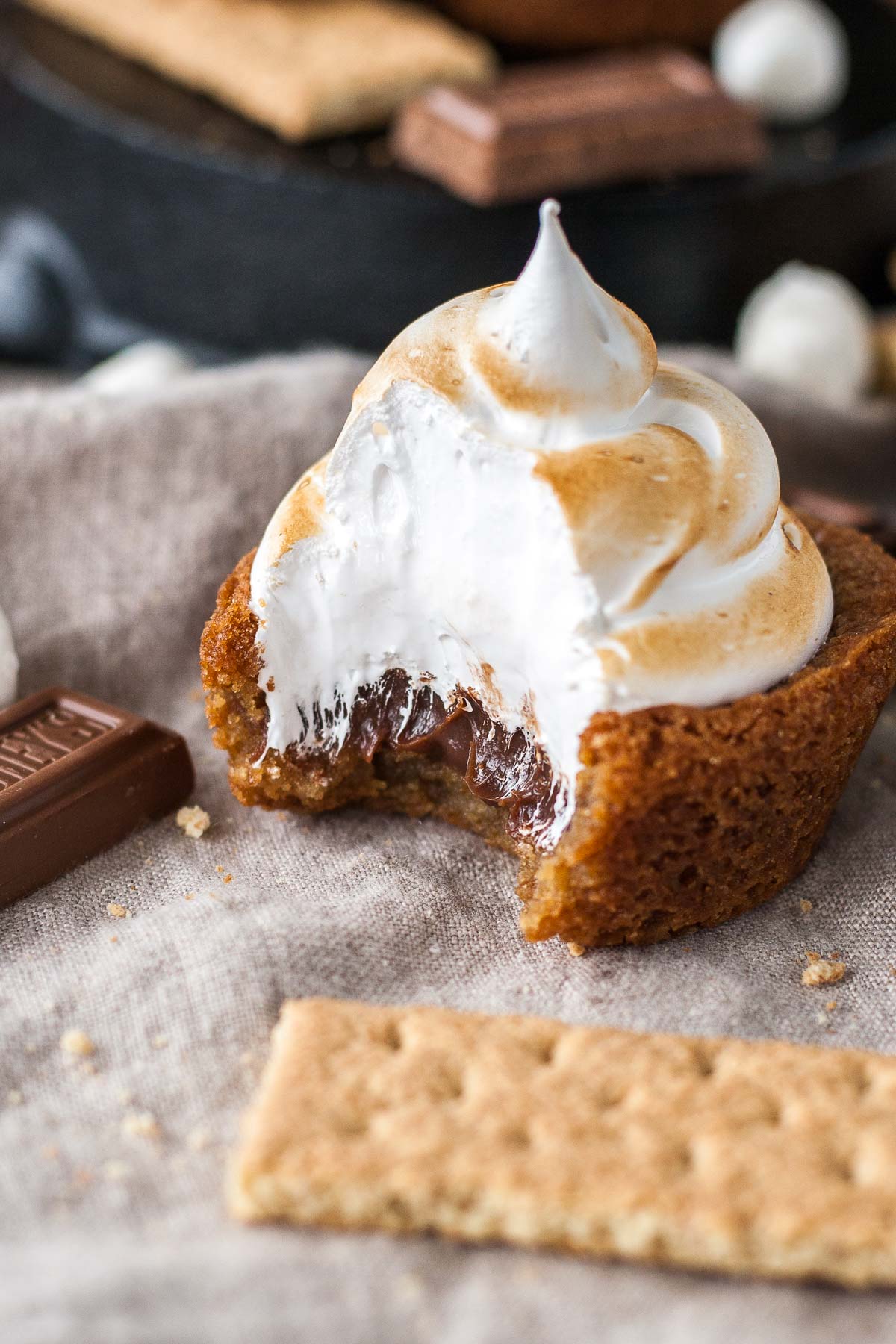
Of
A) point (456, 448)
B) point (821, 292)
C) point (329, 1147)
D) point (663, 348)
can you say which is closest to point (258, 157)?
point (663, 348)

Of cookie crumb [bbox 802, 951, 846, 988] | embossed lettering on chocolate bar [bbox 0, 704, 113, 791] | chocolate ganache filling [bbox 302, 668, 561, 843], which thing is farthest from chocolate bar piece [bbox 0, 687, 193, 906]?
cookie crumb [bbox 802, 951, 846, 988]

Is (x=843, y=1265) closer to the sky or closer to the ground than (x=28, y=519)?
closer to the sky

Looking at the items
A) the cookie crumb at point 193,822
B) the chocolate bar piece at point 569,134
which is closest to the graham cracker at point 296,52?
the chocolate bar piece at point 569,134

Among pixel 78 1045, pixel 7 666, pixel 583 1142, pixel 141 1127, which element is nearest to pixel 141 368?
pixel 7 666

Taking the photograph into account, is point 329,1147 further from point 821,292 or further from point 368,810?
point 821,292

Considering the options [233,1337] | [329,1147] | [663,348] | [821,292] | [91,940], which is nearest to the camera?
[233,1337]

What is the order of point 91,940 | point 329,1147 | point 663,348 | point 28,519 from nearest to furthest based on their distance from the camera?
point 329,1147 → point 91,940 → point 28,519 → point 663,348

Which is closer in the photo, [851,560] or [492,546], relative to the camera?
[492,546]

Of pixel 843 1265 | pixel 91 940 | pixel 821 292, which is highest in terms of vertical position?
pixel 821 292
